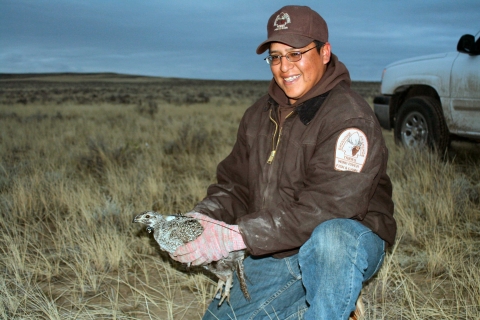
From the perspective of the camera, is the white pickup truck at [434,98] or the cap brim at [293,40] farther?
the white pickup truck at [434,98]

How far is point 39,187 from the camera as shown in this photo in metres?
5.59

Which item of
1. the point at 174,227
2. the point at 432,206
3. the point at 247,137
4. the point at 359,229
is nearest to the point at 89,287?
the point at 174,227

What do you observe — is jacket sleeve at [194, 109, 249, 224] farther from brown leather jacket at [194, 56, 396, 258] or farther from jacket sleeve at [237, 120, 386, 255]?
jacket sleeve at [237, 120, 386, 255]

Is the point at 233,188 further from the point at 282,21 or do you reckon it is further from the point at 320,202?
the point at 282,21

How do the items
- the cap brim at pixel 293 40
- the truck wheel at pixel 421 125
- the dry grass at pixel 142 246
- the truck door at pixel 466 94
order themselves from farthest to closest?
the truck wheel at pixel 421 125 < the truck door at pixel 466 94 < the dry grass at pixel 142 246 < the cap brim at pixel 293 40

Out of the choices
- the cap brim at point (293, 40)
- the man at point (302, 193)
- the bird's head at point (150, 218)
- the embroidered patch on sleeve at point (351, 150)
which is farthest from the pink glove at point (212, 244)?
the cap brim at point (293, 40)

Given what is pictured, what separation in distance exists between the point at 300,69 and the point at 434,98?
512 centimetres

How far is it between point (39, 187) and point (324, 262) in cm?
428

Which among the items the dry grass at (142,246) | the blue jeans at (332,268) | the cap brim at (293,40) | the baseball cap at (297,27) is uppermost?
the baseball cap at (297,27)

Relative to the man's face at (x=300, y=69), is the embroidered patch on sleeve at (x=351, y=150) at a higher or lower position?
lower

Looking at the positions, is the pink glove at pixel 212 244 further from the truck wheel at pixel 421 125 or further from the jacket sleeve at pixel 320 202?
the truck wheel at pixel 421 125

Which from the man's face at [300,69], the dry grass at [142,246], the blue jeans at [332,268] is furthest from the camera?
the dry grass at [142,246]

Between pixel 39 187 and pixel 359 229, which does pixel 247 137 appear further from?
pixel 39 187

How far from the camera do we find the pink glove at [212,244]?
2.60 meters
